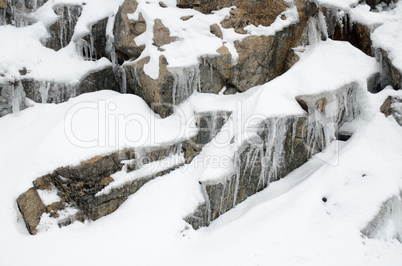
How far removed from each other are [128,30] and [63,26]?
11.4 ft

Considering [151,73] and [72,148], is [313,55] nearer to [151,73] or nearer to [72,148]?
[151,73]

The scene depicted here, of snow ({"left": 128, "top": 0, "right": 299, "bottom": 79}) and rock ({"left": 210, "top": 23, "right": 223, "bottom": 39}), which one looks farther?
rock ({"left": 210, "top": 23, "right": 223, "bottom": 39})

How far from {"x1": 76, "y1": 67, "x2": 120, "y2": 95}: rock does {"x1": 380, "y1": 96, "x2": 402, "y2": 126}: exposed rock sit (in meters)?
8.56

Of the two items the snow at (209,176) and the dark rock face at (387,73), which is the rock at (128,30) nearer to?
the snow at (209,176)

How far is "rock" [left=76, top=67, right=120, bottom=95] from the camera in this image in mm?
9922

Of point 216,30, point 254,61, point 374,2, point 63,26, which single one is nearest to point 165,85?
point 216,30

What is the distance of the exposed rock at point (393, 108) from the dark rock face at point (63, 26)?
1109cm

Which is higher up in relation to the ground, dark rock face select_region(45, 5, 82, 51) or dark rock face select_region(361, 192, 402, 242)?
dark rock face select_region(45, 5, 82, 51)

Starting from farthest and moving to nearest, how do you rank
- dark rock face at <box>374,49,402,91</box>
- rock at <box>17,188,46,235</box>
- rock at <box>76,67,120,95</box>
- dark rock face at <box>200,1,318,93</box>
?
rock at <box>76,67,120,95</box>, dark rock face at <box>200,1,318,93</box>, dark rock face at <box>374,49,402,91</box>, rock at <box>17,188,46,235</box>

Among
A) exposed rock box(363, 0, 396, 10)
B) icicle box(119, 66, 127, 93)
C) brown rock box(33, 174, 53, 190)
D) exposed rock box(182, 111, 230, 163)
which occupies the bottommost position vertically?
brown rock box(33, 174, 53, 190)

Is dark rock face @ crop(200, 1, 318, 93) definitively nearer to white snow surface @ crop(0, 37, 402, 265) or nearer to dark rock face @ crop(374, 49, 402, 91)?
white snow surface @ crop(0, 37, 402, 265)

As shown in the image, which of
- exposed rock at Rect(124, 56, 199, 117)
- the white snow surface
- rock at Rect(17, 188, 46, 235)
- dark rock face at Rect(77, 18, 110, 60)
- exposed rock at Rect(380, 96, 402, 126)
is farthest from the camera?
dark rock face at Rect(77, 18, 110, 60)

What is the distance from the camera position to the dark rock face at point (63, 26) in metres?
10.9

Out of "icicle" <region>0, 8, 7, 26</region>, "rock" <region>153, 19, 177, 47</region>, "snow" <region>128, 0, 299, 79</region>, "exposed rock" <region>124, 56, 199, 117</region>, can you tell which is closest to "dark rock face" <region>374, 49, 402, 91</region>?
"snow" <region>128, 0, 299, 79</region>
